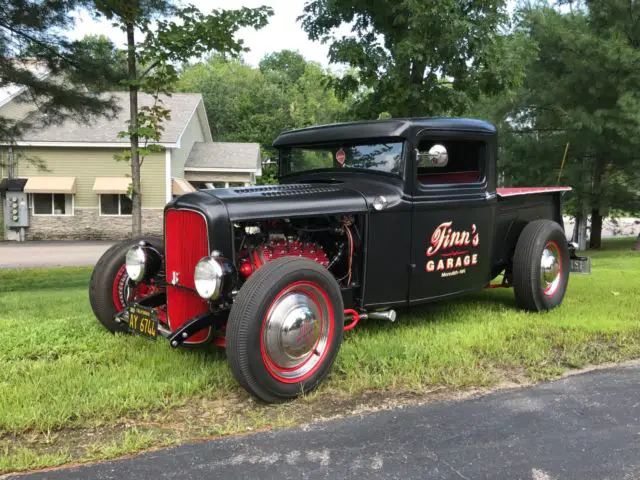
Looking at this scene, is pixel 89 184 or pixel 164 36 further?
pixel 89 184

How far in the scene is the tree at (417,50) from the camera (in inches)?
322

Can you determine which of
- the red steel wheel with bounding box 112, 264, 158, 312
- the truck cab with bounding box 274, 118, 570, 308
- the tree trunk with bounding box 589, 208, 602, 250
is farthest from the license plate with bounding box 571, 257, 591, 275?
the tree trunk with bounding box 589, 208, 602, 250

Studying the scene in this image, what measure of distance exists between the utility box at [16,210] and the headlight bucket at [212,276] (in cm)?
2274

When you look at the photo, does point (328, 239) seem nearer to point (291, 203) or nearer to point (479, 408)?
point (291, 203)

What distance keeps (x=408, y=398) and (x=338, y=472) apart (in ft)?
3.32

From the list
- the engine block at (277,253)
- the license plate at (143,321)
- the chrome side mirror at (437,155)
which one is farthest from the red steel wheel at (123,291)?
the chrome side mirror at (437,155)

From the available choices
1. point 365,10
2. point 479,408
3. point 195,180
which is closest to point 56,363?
point 479,408

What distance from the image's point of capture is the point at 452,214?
4797 millimetres

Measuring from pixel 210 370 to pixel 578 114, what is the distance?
13.7 meters

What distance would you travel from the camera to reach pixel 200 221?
147 inches

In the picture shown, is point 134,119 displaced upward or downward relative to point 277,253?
upward

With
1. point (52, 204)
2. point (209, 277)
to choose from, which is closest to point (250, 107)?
point (52, 204)

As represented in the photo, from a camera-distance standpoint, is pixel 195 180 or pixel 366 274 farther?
pixel 195 180

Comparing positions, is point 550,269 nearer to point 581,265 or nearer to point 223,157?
point 581,265
